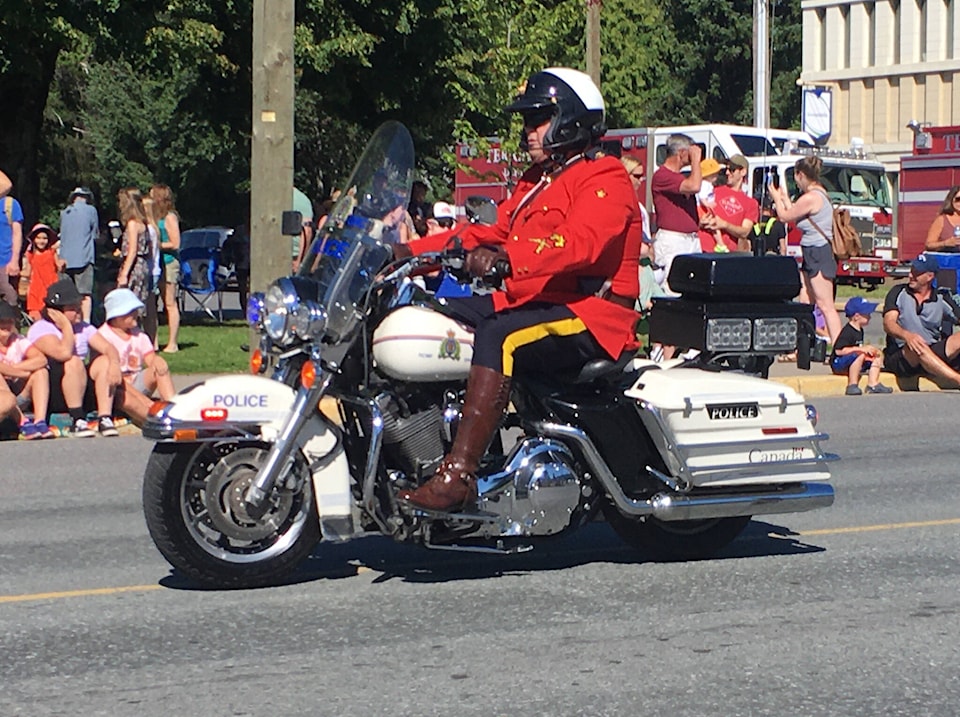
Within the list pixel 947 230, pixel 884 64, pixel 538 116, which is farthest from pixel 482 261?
pixel 884 64

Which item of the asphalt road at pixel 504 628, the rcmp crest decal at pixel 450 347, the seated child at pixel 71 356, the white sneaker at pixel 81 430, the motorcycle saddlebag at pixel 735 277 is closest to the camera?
the asphalt road at pixel 504 628

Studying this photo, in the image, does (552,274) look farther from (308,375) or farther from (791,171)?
(791,171)

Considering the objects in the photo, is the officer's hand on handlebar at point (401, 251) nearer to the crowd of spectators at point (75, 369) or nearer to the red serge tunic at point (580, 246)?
the red serge tunic at point (580, 246)

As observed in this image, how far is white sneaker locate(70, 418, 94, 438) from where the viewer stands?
1204 cm

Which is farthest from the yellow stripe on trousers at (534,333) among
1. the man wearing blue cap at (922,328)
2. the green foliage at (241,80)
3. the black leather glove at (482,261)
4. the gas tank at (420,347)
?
the green foliage at (241,80)

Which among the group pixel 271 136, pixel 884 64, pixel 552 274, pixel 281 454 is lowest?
pixel 281 454

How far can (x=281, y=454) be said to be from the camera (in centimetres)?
655

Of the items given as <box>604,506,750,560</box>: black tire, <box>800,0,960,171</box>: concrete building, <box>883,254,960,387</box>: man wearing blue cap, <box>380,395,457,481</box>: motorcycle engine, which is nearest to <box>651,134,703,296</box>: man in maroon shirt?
<box>883,254,960,387</box>: man wearing blue cap

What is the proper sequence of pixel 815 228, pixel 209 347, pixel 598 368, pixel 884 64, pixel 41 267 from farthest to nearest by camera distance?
pixel 884 64, pixel 209 347, pixel 41 267, pixel 815 228, pixel 598 368

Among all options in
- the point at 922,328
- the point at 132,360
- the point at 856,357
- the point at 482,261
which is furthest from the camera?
the point at 922,328

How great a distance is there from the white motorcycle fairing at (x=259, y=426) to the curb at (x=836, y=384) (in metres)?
8.34

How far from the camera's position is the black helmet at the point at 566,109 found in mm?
6840

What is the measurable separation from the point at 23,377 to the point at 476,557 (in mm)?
5405

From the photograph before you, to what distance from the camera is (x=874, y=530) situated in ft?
27.6
